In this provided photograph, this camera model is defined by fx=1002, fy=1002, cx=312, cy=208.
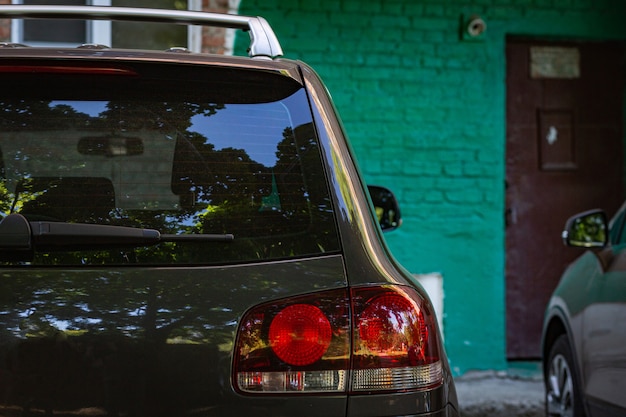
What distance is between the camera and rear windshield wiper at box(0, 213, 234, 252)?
2.33m

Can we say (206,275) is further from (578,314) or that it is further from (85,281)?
(578,314)

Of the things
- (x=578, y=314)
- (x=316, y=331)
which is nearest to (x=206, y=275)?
(x=316, y=331)

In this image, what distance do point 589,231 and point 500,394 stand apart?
297cm

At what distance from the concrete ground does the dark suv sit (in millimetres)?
4545

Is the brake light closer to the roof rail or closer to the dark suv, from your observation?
the dark suv

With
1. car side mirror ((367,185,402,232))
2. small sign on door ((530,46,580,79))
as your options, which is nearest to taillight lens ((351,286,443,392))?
car side mirror ((367,185,402,232))

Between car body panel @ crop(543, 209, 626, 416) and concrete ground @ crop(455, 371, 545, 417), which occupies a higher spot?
car body panel @ crop(543, 209, 626, 416)

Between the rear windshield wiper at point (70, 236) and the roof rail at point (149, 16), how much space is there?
89 cm

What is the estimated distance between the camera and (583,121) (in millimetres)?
8508

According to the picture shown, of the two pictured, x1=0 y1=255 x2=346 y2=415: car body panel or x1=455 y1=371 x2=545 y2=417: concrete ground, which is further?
x1=455 y1=371 x2=545 y2=417: concrete ground

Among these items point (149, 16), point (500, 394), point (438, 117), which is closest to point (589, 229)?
point (149, 16)

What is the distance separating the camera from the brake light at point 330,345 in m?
2.39

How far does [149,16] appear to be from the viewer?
309 cm

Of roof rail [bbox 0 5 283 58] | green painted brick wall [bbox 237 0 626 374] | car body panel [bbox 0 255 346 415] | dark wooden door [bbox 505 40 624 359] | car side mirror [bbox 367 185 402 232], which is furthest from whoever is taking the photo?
dark wooden door [bbox 505 40 624 359]
